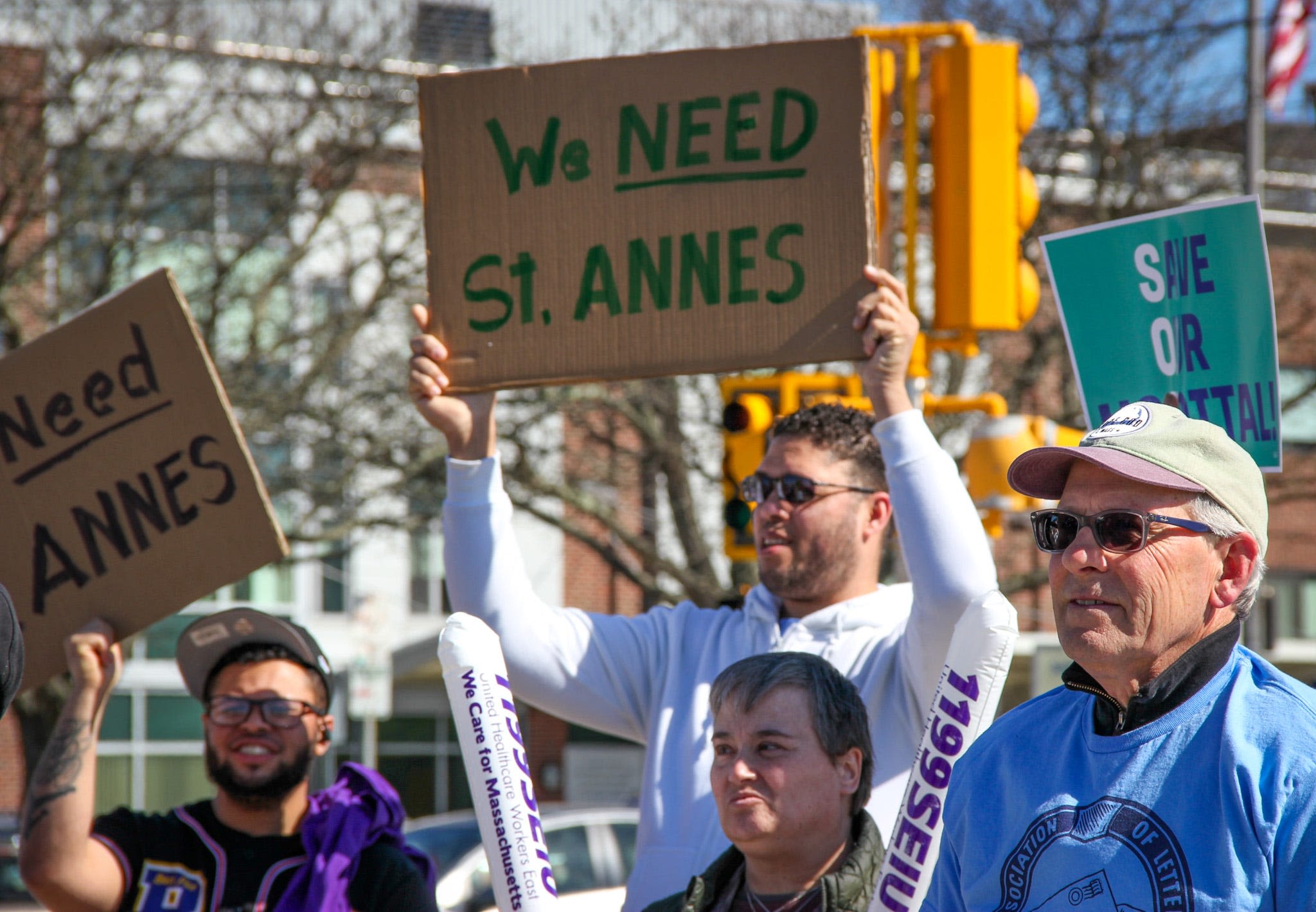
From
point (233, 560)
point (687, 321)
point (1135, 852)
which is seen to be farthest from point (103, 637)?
point (1135, 852)

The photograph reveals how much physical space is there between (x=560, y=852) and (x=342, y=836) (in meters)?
5.67

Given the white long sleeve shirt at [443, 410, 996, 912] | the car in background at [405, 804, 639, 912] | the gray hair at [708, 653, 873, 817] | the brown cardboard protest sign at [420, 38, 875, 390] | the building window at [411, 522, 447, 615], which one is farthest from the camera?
the building window at [411, 522, 447, 615]

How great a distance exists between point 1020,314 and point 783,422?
260 centimetres

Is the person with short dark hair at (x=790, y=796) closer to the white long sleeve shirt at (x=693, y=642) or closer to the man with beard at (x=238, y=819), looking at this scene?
the white long sleeve shirt at (x=693, y=642)

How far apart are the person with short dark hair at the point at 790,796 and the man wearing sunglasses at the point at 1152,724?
0.50m

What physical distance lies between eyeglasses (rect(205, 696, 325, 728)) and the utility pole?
10363 millimetres

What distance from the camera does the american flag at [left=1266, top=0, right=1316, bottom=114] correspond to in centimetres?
1312

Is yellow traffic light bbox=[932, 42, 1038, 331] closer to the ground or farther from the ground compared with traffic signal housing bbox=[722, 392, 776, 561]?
farther from the ground

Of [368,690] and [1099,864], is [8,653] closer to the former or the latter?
[1099,864]

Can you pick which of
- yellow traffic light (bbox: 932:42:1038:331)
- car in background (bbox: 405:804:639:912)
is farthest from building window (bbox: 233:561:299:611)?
yellow traffic light (bbox: 932:42:1038:331)

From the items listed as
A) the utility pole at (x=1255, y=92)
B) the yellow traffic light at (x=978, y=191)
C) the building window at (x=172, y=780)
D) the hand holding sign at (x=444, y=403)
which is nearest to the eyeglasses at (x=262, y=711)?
the hand holding sign at (x=444, y=403)

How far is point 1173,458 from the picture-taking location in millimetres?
2182

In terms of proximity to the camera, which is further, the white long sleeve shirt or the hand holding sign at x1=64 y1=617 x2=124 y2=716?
the hand holding sign at x1=64 y1=617 x2=124 y2=716

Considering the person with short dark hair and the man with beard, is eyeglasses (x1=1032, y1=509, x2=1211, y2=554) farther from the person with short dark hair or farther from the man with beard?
the man with beard
